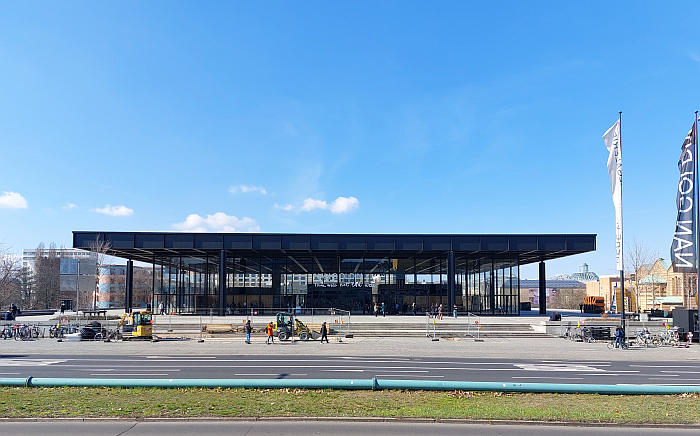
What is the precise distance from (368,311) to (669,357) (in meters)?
35.7

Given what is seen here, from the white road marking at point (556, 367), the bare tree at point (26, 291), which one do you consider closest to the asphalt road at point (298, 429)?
the white road marking at point (556, 367)

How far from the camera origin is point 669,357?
26953 millimetres

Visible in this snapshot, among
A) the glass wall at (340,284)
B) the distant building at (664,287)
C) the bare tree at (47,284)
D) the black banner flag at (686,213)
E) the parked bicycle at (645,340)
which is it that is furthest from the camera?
the bare tree at (47,284)

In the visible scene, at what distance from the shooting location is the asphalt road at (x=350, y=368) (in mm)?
18125

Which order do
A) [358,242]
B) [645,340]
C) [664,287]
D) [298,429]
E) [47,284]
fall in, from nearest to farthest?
[298,429] → [645,340] → [358,242] → [664,287] → [47,284]

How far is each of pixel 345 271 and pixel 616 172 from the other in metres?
35.2

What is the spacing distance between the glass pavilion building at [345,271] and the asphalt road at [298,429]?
4067 centimetres

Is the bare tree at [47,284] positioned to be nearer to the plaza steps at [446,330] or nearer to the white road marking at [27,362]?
the plaza steps at [446,330]

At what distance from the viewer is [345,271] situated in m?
62.9

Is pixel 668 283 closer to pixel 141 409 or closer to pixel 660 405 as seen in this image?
pixel 660 405

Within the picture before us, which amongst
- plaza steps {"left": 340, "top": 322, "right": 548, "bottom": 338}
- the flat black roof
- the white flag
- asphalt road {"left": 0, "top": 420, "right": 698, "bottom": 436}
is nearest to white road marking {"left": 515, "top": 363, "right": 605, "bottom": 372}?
asphalt road {"left": 0, "top": 420, "right": 698, "bottom": 436}

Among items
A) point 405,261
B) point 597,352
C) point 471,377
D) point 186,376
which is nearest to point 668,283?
point 405,261

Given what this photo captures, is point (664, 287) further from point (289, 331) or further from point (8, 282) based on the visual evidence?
point (8, 282)

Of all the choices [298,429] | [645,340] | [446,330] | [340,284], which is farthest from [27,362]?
[340,284]
